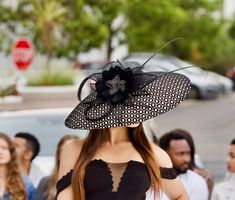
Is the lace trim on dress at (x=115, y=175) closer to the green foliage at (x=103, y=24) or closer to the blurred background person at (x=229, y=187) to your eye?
the blurred background person at (x=229, y=187)

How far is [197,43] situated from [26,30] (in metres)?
12.8

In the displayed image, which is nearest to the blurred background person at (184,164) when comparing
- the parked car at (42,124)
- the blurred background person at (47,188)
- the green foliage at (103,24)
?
the blurred background person at (47,188)

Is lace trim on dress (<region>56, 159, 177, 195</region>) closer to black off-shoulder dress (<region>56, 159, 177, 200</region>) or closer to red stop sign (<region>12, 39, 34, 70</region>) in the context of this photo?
black off-shoulder dress (<region>56, 159, 177, 200</region>)

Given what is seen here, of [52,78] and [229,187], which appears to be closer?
[229,187]

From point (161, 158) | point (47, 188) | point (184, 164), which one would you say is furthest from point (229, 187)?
point (161, 158)

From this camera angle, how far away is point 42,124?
21.7ft

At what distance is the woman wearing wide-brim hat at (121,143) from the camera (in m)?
2.97

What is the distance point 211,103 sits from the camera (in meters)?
30.2

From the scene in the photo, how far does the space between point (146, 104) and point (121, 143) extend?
8.8 inches

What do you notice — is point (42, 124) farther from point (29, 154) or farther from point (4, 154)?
point (4, 154)

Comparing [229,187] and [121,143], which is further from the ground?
[121,143]

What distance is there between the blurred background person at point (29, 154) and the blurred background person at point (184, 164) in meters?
0.91

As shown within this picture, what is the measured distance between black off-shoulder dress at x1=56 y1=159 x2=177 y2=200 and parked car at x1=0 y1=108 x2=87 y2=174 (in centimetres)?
343

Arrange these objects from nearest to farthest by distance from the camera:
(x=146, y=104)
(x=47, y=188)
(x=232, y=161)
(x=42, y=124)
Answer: (x=146, y=104), (x=232, y=161), (x=47, y=188), (x=42, y=124)
